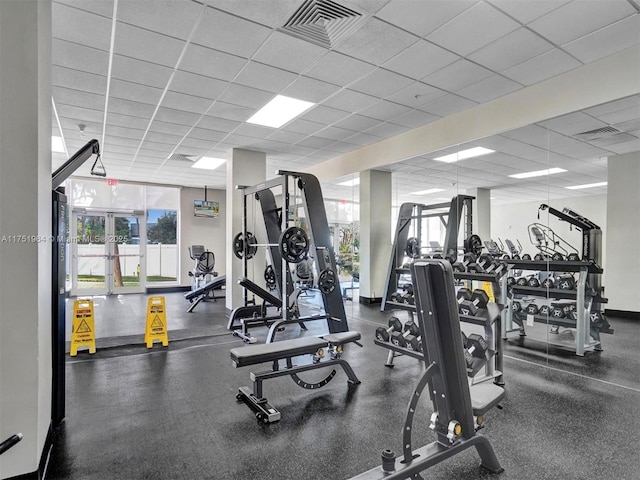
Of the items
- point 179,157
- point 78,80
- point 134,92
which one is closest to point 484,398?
point 134,92

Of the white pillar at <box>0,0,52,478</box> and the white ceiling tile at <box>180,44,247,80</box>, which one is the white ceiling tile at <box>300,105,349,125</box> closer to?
the white ceiling tile at <box>180,44,247,80</box>

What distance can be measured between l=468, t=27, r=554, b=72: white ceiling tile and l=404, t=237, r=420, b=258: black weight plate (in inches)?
102

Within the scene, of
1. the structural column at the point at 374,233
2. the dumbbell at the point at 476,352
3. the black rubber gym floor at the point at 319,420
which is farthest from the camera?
the structural column at the point at 374,233

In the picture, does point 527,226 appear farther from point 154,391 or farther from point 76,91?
point 76,91

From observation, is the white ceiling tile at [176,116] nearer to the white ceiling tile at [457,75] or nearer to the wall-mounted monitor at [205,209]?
the white ceiling tile at [457,75]

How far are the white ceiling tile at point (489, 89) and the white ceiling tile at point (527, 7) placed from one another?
1052 mm

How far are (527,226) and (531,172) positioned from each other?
0.73m

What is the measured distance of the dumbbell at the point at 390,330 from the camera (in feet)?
11.8

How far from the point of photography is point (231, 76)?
3842 millimetres

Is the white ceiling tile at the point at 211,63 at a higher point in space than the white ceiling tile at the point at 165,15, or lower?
lower

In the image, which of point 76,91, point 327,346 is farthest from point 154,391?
point 76,91

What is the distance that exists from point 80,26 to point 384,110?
342 cm

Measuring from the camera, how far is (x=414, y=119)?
17.2 feet

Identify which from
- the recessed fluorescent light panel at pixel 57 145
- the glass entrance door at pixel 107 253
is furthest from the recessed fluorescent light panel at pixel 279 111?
the glass entrance door at pixel 107 253
